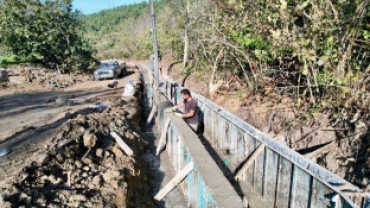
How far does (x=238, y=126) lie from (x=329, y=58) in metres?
2.78

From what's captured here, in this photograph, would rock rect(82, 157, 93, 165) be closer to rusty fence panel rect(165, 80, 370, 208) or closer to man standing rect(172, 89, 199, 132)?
rusty fence panel rect(165, 80, 370, 208)

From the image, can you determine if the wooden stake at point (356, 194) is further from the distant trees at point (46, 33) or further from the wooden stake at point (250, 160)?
the distant trees at point (46, 33)

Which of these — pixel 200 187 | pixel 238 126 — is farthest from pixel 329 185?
pixel 238 126

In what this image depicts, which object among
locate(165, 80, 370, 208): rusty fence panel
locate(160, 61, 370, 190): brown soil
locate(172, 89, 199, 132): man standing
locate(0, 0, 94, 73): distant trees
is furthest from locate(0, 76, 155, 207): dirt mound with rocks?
locate(0, 0, 94, 73): distant trees

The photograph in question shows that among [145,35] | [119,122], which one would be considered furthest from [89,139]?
[145,35]

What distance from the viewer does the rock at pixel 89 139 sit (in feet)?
16.5

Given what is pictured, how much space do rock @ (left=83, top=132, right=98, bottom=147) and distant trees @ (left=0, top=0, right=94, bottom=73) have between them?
14628mm

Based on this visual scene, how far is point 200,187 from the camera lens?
3.86m

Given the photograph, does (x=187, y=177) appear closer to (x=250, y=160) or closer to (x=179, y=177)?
(x=179, y=177)

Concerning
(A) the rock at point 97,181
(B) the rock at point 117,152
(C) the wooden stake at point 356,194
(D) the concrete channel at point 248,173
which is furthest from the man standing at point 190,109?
(C) the wooden stake at point 356,194

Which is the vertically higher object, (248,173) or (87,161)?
(87,161)

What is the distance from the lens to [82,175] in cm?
420

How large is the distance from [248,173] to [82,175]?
10.5 ft

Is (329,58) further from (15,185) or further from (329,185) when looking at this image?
(15,185)
